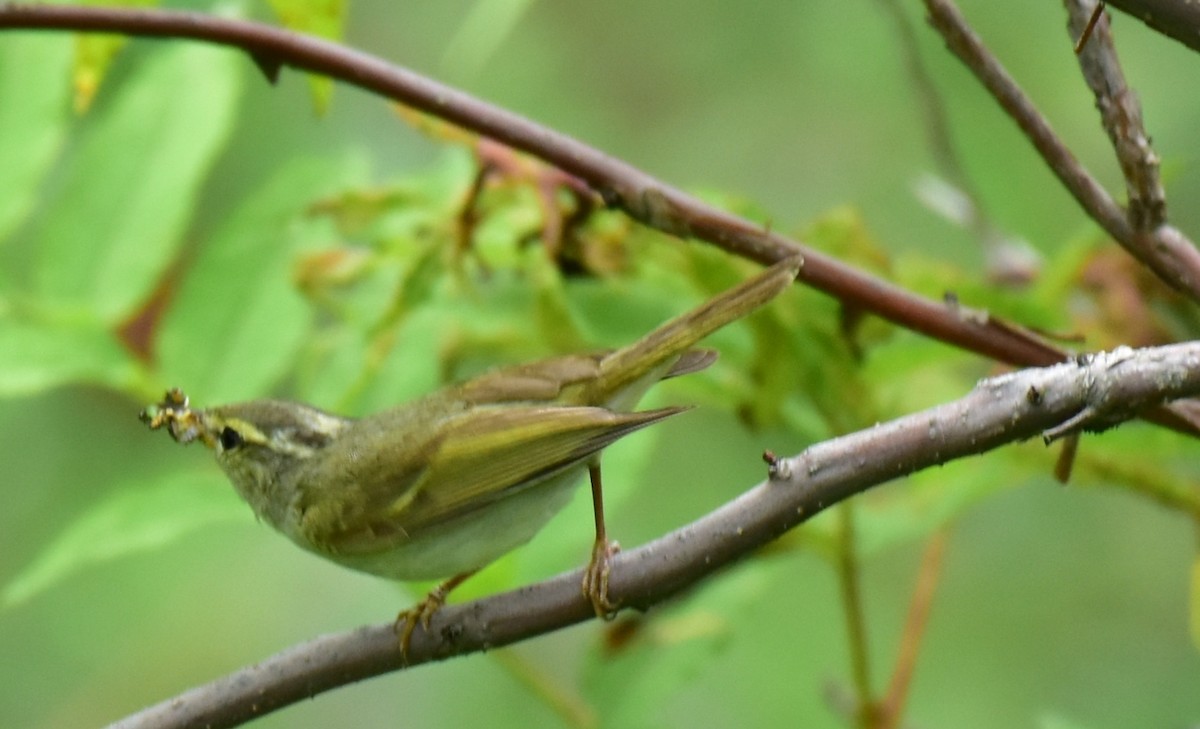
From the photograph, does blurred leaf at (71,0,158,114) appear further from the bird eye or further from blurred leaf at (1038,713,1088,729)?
blurred leaf at (1038,713,1088,729)

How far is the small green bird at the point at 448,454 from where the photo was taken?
221 centimetres

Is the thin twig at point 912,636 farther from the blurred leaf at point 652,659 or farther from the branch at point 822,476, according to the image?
the branch at point 822,476

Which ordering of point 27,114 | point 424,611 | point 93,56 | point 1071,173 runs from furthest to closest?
1. point 27,114
2. point 93,56
3. point 424,611
4. point 1071,173

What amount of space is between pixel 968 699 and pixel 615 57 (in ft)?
11.7

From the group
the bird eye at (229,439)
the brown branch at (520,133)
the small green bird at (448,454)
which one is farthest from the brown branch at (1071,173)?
the bird eye at (229,439)

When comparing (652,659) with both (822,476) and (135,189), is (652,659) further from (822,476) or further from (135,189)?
(135,189)

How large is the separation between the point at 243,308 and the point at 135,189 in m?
0.34

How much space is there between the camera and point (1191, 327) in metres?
2.61

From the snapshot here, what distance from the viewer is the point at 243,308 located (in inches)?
112

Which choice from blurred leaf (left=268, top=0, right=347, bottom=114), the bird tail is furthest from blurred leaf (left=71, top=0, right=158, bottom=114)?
the bird tail

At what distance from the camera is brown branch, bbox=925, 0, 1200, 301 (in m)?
1.71

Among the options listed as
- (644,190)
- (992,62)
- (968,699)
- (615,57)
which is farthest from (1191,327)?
(615,57)

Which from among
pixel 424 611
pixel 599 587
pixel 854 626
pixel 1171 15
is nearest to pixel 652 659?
pixel 854 626

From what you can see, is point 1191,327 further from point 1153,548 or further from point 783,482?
point 1153,548
